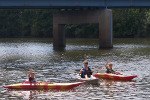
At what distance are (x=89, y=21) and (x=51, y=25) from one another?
203 feet

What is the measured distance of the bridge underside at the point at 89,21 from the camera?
62.2 m

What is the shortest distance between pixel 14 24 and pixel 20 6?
75.6 meters

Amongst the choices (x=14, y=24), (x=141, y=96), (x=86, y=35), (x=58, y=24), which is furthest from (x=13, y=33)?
(x=141, y=96)

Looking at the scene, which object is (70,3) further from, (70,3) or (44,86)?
(44,86)

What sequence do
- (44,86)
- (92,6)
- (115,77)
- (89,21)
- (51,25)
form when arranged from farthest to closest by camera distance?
(51,25)
(89,21)
(92,6)
(115,77)
(44,86)

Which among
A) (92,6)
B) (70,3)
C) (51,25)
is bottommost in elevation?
(92,6)

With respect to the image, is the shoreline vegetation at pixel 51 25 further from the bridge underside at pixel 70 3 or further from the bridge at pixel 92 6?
the bridge at pixel 92 6

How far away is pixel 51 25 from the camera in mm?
125062

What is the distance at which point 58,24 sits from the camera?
225 ft

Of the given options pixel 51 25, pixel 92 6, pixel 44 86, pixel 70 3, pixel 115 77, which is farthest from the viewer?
pixel 51 25

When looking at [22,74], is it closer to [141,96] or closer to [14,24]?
[141,96]

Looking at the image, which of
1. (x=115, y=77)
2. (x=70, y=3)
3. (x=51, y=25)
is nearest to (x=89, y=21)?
(x=70, y=3)

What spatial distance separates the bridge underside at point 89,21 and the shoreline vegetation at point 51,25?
40950 mm

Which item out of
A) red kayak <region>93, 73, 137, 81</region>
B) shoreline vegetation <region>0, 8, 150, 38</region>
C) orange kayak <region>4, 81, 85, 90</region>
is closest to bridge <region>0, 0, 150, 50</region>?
red kayak <region>93, 73, 137, 81</region>
